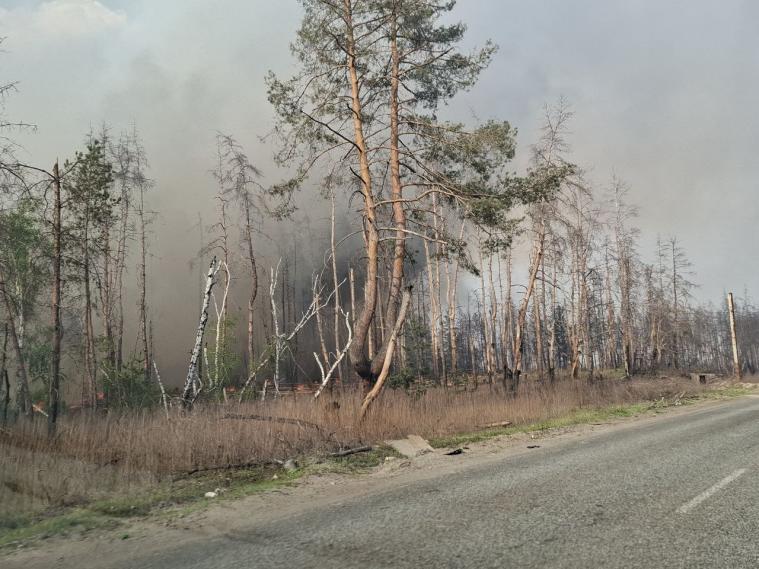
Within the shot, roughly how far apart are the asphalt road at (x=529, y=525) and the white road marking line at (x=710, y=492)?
15 millimetres

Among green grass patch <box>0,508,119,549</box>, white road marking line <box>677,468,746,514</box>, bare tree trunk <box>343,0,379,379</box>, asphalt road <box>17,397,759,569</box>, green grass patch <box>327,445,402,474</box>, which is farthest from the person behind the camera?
bare tree trunk <box>343,0,379,379</box>

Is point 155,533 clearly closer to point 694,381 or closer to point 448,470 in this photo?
point 448,470

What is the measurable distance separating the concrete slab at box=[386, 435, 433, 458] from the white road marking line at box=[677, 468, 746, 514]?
521cm

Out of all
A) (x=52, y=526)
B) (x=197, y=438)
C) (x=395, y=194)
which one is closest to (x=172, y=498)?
(x=52, y=526)

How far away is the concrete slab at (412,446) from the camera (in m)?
10.4

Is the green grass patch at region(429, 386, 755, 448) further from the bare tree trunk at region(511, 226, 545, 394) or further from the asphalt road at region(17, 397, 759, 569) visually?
the bare tree trunk at region(511, 226, 545, 394)

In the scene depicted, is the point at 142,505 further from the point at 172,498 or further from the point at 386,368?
the point at 386,368

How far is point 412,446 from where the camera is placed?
10914 millimetres

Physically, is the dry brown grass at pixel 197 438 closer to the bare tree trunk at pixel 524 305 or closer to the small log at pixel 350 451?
the small log at pixel 350 451

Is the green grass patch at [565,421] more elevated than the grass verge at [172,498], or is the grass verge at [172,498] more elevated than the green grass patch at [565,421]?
the grass verge at [172,498]

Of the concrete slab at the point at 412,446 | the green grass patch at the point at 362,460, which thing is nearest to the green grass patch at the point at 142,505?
the green grass patch at the point at 362,460

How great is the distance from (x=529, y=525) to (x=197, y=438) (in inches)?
259

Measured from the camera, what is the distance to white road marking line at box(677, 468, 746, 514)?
5422 millimetres

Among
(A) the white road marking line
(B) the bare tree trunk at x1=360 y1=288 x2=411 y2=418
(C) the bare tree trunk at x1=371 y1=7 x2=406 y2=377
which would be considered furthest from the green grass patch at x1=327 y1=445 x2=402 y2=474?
(A) the white road marking line
